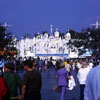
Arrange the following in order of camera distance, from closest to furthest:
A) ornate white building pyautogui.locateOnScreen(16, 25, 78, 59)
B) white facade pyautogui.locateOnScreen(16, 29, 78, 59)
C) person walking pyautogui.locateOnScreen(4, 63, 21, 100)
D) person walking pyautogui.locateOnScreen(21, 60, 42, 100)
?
person walking pyautogui.locateOnScreen(21, 60, 42, 100)
person walking pyautogui.locateOnScreen(4, 63, 21, 100)
ornate white building pyautogui.locateOnScreen(16, 25, 78, 59)
white facade pyautogui.locateOnScreen(16, 29, 78, 59)

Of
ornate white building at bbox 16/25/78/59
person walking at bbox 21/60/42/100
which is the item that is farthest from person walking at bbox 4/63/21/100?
ornate white building at bbox 16/25/78/59

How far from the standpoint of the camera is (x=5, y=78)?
779cm

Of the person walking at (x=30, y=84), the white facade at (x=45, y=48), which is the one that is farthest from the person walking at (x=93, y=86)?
the white facade at (x=45, y=48)

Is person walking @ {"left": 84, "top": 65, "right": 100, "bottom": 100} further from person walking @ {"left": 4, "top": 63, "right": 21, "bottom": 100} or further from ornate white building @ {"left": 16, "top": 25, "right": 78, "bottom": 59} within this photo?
ornate white building @ {"left": 16, "top": 25, "right": 78, "bottom": 59}

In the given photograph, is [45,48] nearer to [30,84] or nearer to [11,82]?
[11,82]

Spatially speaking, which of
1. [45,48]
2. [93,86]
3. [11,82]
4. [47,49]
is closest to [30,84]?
[11,82]

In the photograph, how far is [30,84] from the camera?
24.7ft

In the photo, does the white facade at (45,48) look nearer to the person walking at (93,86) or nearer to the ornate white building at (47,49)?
the ornate white building at (47,49)

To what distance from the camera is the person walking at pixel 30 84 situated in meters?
7.44

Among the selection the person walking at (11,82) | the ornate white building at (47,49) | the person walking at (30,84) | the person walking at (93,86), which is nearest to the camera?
the person walking at (93,86)

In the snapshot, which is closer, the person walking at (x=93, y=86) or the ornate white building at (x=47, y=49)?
the person walking at (x=93, y=86)

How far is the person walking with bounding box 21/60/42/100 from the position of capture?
7.44 m

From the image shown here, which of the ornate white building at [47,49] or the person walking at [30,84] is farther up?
the ornate white building at [47,49]

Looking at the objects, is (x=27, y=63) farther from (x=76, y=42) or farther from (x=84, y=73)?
(x=76, y=42)
